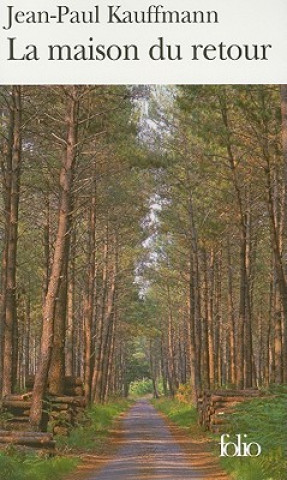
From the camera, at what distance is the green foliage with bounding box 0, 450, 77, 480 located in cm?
1152

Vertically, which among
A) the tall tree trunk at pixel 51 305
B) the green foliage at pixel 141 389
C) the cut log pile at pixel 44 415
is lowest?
the green foliage at pixel 141 389

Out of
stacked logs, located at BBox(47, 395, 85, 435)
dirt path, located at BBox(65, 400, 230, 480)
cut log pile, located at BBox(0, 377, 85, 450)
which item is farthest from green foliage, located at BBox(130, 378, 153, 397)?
stacked logs, located at BBox(47, 395, 85, 435)

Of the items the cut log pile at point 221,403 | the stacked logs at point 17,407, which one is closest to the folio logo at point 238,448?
the stacked logs at point 17,407

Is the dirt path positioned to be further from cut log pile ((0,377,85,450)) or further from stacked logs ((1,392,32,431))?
stacked logs ((1,392,32,431))

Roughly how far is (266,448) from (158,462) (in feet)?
14.1

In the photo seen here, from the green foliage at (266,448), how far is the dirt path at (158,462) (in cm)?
64

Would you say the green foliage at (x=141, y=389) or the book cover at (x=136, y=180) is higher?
the book cover at (x=136, y=180)

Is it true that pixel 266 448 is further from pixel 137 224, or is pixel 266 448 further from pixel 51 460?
pixel 137 224

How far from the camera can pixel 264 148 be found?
21.7m

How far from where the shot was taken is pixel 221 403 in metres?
21.9

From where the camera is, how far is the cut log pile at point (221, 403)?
2080cm

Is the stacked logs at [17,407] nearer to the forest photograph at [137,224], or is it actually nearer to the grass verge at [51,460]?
the forest photograph at [137,224]

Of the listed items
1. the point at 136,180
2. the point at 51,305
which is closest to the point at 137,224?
the point at 136,180

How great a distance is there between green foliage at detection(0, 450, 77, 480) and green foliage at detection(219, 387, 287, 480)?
2822 millimetres
